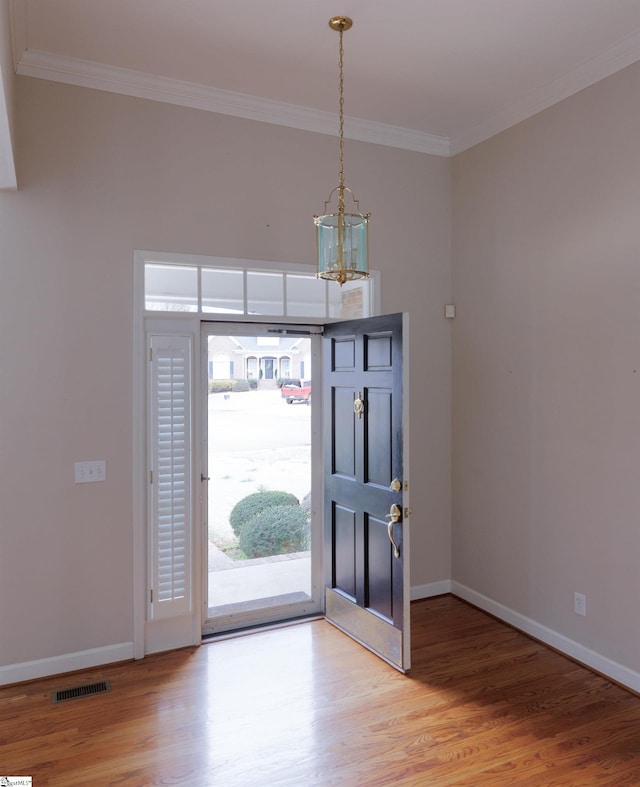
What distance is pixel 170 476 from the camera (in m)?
3.34

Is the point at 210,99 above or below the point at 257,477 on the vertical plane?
above

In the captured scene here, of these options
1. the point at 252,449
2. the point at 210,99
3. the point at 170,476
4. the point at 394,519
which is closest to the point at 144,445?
the point at 170,476

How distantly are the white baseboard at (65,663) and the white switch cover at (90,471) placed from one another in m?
0.95

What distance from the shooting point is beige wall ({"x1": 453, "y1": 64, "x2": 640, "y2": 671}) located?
2971mm

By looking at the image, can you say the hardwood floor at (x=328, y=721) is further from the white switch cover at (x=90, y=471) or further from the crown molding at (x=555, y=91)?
the crown molding at (x=555, y=91)

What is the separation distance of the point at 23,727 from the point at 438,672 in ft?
6.84

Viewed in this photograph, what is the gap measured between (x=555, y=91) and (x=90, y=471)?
11.3ft

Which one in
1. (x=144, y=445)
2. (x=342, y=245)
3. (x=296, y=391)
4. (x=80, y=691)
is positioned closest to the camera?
(x=342, y=245)

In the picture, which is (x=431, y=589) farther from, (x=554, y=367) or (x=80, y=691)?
(x=80, y=691)

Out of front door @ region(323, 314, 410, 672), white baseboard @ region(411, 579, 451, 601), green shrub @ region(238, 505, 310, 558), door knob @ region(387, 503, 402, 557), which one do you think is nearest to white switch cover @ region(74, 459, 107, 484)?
green shrub @ region(238, 505, 310, 558)

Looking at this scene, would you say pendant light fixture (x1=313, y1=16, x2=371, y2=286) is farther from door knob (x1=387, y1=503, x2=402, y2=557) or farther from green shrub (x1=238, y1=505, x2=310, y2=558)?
green shrub (x1=238, y1=505, x2=310, y2=558)

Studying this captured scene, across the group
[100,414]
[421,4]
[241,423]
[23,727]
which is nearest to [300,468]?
[241,423]

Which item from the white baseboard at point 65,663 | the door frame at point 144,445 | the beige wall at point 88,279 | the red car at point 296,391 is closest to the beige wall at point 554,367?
the red car at point 296,391

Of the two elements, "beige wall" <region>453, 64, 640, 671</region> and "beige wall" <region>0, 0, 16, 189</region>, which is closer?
"beige wall" <region>0, 0, 16, 189</region>
